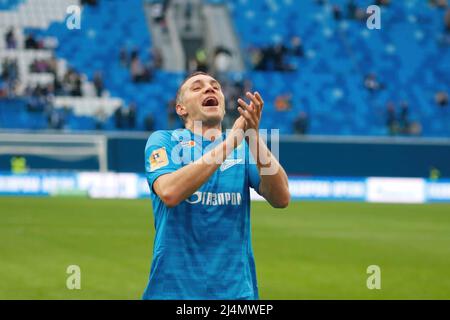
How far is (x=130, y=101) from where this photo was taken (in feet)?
121

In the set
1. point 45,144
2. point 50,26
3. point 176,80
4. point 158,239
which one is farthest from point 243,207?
point 50,26

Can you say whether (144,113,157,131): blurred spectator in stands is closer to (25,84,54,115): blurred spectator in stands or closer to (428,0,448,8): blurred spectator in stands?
(25,84,54,115): blurred spectator in stands

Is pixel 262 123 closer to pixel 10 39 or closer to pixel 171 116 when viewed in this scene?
pixel 171 116

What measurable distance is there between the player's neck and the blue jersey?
239mm

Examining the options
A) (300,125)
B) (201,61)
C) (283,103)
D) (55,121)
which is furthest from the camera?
(201,61)

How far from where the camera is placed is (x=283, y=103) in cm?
3738

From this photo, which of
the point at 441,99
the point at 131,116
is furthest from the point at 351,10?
the point at 131,116

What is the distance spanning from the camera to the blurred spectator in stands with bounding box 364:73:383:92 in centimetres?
3866

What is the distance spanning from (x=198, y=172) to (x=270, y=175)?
0.46 metres

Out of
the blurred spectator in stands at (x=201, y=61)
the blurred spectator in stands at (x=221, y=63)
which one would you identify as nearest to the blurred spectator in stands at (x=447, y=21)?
the blurred spectator in stands at (x=221, y=63)

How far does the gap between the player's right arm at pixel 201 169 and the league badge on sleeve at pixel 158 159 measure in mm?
275

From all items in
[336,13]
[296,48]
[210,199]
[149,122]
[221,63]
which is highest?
[336,13]

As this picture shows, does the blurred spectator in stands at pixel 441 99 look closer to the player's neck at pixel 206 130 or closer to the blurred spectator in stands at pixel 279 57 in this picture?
the blurred spectator in stands at pixel 279 57

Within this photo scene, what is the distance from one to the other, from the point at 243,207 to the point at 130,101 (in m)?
32.1
